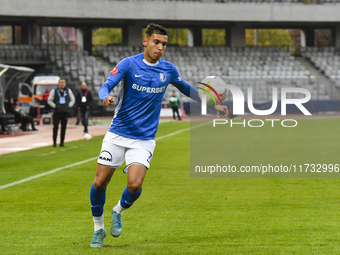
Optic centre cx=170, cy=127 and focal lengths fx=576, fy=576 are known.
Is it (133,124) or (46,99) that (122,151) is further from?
(46,99)

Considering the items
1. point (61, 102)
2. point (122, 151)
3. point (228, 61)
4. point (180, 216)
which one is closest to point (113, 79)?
point (122, 151)

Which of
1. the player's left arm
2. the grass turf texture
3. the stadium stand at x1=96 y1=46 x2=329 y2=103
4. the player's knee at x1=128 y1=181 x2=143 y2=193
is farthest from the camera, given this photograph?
the stadium stand at x1=96 y1=46 x2=329 y2=103

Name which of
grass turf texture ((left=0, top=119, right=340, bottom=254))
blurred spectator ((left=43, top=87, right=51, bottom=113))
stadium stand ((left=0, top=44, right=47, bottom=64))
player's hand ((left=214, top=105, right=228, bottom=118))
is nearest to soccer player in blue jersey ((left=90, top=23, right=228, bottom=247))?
grass turf texture ((left=0, top=119, right=340, bottom=254))

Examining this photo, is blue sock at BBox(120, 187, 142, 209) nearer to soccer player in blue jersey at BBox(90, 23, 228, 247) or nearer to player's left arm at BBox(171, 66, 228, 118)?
soccer player in blue jersey at BBox(90, 23, 228, 247)

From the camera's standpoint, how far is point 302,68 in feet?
165

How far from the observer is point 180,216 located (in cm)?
734

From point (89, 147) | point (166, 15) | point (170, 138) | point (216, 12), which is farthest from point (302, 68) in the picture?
point (89, 147)

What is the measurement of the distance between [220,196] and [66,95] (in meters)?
9.53

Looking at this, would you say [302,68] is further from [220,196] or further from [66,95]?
[220,196]

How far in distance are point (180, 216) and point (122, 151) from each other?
A: 191cm

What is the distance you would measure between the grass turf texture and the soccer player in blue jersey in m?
0.56

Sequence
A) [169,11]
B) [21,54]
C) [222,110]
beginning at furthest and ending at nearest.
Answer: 1. [169,11]
2. [21,54]
3. [222,110]

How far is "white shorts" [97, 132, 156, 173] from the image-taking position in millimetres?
5711

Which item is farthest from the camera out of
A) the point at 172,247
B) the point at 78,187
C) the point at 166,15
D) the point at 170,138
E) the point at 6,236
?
the point at 166,15
